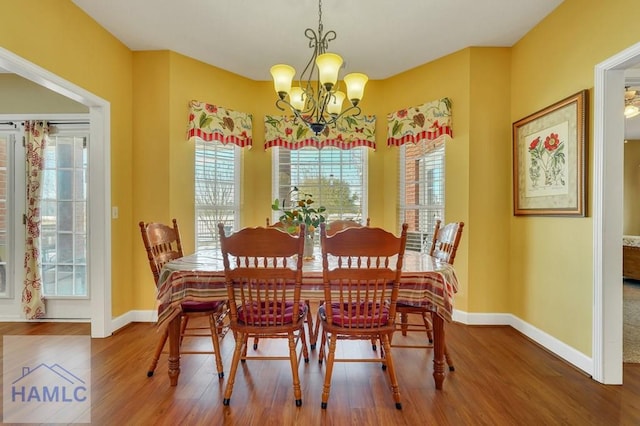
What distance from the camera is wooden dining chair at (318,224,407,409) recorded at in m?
1.64

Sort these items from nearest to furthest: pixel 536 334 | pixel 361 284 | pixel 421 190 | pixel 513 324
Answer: pixel 361 284 < pixel 536 334 < pixel 513 324 < pixel 421 190

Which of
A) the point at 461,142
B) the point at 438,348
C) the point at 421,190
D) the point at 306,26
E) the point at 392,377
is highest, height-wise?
the point at 306,26

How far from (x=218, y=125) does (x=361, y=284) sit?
8.19 feet

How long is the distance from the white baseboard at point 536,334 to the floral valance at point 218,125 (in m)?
3.01

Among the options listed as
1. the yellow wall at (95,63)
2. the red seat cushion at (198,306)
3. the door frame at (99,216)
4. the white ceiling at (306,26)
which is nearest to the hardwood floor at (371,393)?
the door frame at (99,216)

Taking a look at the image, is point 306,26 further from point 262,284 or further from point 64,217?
point 64,217

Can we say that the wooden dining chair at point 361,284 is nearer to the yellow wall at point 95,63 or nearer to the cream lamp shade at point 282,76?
the cream lamp shade at point 282,76

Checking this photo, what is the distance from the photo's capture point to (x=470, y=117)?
306cm

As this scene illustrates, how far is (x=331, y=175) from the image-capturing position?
149 inches

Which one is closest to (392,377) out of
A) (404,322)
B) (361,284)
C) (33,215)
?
(361,284)

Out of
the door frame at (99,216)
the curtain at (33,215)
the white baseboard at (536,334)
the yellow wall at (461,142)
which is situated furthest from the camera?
the curtain at (33,215)

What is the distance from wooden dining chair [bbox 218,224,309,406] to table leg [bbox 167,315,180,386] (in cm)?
39

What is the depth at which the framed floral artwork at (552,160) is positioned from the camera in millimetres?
2219

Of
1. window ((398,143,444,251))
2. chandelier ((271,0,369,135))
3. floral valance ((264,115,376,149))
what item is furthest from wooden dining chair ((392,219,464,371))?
floral valance ((264,115,376,149))
